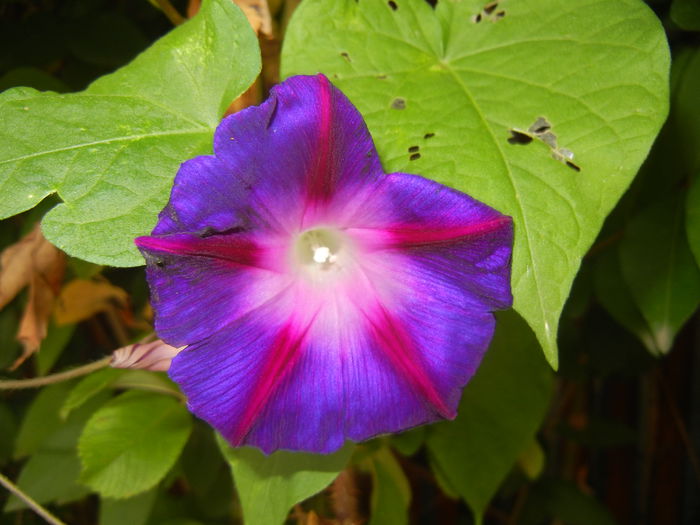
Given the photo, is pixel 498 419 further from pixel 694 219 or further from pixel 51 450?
pixel 51 450

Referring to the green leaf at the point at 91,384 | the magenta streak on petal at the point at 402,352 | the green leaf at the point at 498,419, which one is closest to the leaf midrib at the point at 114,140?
the magenta streak on petal at the point at 402,352

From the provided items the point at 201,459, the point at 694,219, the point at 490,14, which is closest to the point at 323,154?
the point at 490,14

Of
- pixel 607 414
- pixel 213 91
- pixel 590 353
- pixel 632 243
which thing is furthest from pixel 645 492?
pixel 213 91

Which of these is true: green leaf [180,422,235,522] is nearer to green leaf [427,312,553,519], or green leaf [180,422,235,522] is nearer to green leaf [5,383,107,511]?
green leaf [5,383,107,511]

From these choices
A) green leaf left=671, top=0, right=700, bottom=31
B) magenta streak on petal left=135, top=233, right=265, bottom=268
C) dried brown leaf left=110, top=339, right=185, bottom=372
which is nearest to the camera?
magenta streak on petal left=135, top=233, right=265, bottom=268

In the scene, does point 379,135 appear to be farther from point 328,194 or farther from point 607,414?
point 607,414

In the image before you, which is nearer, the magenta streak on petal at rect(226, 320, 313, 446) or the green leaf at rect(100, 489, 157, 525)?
the magenta streak on petal at rect(226, 320, 313, 446)

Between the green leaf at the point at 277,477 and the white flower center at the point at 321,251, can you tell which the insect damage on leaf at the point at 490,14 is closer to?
the white flower center at the point at 321,251

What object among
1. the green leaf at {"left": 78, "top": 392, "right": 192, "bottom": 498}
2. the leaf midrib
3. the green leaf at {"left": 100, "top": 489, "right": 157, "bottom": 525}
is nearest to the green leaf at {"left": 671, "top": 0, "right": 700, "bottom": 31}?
the leaf midrib
